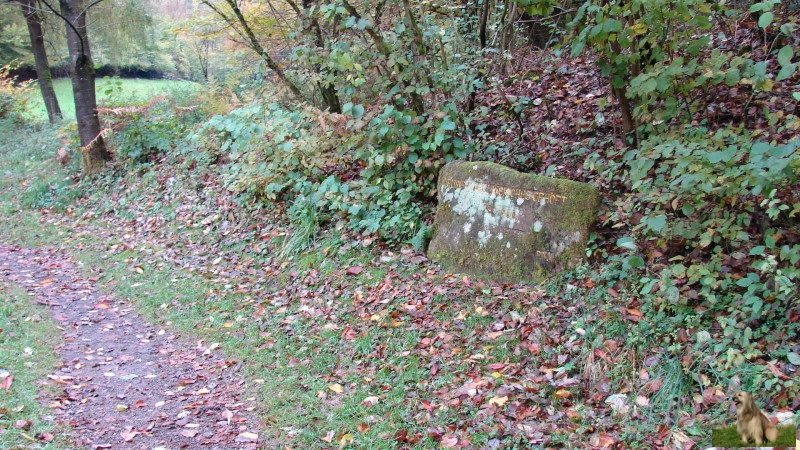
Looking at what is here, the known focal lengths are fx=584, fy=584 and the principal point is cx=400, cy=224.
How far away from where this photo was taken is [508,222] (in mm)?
6238

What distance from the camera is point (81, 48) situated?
12.5m

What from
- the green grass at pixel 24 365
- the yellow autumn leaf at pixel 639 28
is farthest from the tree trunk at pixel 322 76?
the green grass at pixel 24 365

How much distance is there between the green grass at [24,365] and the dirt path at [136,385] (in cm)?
12

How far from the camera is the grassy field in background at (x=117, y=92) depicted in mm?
15914

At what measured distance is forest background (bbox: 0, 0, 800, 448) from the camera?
417cm

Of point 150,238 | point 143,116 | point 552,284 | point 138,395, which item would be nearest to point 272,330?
point 138,395

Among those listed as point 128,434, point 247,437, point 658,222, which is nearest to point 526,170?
point 658,222

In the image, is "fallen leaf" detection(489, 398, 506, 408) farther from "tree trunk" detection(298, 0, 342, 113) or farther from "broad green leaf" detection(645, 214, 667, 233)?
"tree trunk" detection(298, 0, 342, 113)

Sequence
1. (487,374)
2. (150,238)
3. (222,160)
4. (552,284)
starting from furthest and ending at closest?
(222,160), (150,238), (552,284), (487,374)

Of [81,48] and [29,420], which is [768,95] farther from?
[81,48]

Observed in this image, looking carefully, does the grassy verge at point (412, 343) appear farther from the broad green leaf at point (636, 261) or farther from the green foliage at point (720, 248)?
the broad green leaf at point (636, 261)

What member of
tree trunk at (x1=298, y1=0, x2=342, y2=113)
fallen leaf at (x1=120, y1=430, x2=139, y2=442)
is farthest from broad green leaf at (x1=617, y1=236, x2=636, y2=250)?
tree trunk at (x1=298, y1=0, x2=342, y2=113)

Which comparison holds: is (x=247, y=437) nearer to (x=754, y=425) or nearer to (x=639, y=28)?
(x=754, y=425)

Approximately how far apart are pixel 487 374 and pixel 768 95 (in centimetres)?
407
